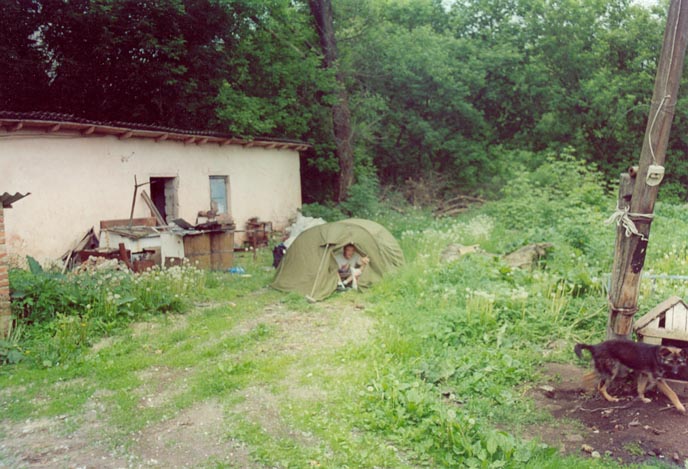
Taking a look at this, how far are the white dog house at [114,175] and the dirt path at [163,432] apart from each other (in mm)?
6276

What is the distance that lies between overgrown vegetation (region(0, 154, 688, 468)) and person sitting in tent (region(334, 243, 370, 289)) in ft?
1.50

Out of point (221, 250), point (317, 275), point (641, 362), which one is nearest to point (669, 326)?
point (641, 362)

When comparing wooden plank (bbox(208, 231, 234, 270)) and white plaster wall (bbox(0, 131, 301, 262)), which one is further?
wooden plank (bbox(208, 231, 234, 270))

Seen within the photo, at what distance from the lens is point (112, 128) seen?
11922mm

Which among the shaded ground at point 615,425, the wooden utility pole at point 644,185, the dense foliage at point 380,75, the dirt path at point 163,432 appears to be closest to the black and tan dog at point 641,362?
the shaded ground at point 615,425

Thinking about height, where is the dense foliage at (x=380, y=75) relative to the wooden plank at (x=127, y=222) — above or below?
above

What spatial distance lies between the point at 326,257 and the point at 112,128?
5725mm

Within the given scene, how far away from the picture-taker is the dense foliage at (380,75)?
51.8ft

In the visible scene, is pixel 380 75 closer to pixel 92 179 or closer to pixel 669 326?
Result: pixel 92 179

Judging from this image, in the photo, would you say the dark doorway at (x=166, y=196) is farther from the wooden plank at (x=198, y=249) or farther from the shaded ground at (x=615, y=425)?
the shaded ground at (x=615, y=425)

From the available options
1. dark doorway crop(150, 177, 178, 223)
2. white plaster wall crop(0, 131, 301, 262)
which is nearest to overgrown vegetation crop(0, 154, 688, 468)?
white plaster wall crop(0, 131, 301, 262)

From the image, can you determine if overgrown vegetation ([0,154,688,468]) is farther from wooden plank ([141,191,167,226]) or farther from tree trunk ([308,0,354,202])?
tree trunk ([308,0,354,202])

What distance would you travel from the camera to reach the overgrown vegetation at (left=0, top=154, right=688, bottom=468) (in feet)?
14.8

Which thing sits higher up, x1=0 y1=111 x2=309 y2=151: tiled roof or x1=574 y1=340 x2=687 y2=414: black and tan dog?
x1=0 y1=111 x2=309 y2=151: tiled roof
